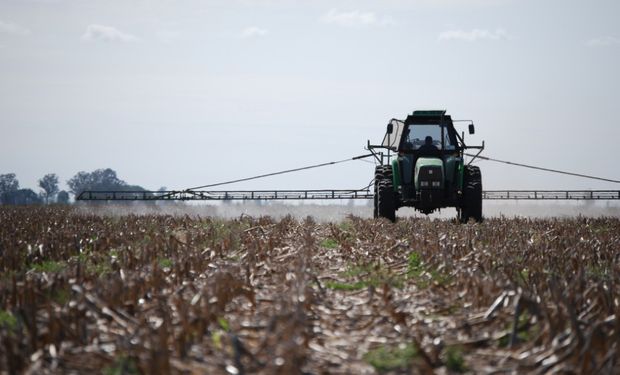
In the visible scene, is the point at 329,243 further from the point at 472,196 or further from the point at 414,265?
the point at 472,196

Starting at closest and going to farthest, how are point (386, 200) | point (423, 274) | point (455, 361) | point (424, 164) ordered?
1. point (455, 361)
2. point (423, 274)
3. point (424, 164)
4. point (386, 200)

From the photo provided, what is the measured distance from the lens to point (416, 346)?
435cm

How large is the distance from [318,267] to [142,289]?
2.84m

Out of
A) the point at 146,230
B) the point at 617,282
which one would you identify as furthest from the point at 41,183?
the point at 617,282

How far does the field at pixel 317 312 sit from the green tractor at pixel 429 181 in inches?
309

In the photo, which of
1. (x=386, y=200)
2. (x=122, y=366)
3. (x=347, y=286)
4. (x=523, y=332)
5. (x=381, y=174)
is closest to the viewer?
(x=122, y=366)

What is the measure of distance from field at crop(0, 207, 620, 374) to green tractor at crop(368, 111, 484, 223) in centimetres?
784

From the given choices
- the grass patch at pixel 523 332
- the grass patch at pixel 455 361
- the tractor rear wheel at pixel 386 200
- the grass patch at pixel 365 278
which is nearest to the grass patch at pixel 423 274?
the grass patch at pixel 365 278

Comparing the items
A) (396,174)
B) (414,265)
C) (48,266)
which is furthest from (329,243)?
(396,174)

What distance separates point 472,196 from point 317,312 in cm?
1248

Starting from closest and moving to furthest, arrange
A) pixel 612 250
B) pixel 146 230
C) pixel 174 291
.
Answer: pixel 174 291, pixel 612 250, pixel 146 230

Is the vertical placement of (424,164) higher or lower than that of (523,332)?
higher

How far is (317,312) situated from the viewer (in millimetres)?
5805

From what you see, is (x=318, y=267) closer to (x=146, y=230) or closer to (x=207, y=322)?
(x=207, y=322)
